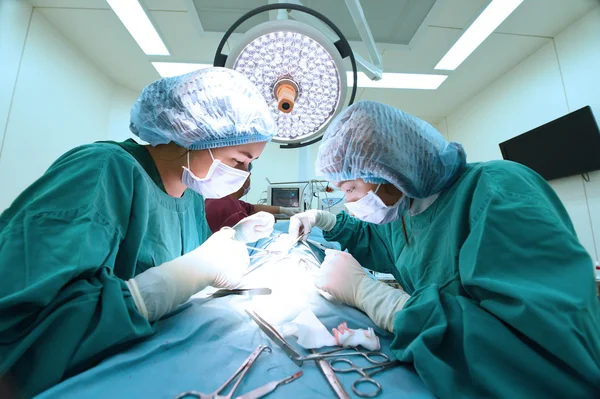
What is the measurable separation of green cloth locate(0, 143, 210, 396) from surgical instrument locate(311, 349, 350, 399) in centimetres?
38

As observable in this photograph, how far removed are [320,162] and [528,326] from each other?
0.73 metres

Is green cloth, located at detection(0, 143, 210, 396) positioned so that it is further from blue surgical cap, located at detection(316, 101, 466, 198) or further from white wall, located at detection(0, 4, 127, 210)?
white wall, located at detection(0, 4, 127, 210)

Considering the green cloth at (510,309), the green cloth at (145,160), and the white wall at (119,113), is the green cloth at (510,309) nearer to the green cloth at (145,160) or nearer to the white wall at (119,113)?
the green cloth at (145,160)

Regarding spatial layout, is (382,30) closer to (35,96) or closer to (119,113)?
(35,96)

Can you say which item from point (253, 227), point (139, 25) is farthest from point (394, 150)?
point (139, 25)

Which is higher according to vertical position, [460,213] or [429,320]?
[460,213]

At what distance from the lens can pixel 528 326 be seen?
0.48 m

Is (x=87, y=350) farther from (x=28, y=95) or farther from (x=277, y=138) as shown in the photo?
(x=28, y=95)

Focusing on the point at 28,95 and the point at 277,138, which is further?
the point at 28,95

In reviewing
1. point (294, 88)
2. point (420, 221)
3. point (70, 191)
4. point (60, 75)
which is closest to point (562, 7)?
point (420, 221)

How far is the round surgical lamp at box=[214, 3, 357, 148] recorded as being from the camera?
0.71 metres

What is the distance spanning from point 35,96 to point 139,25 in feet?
4.07

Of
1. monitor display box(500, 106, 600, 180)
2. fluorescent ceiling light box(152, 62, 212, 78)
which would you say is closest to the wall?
fluorescent ceiling light box(152, 62, 212, 78)

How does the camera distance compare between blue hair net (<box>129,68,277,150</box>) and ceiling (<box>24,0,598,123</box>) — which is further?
ceiling (<box>24,0,598,123</box>)
